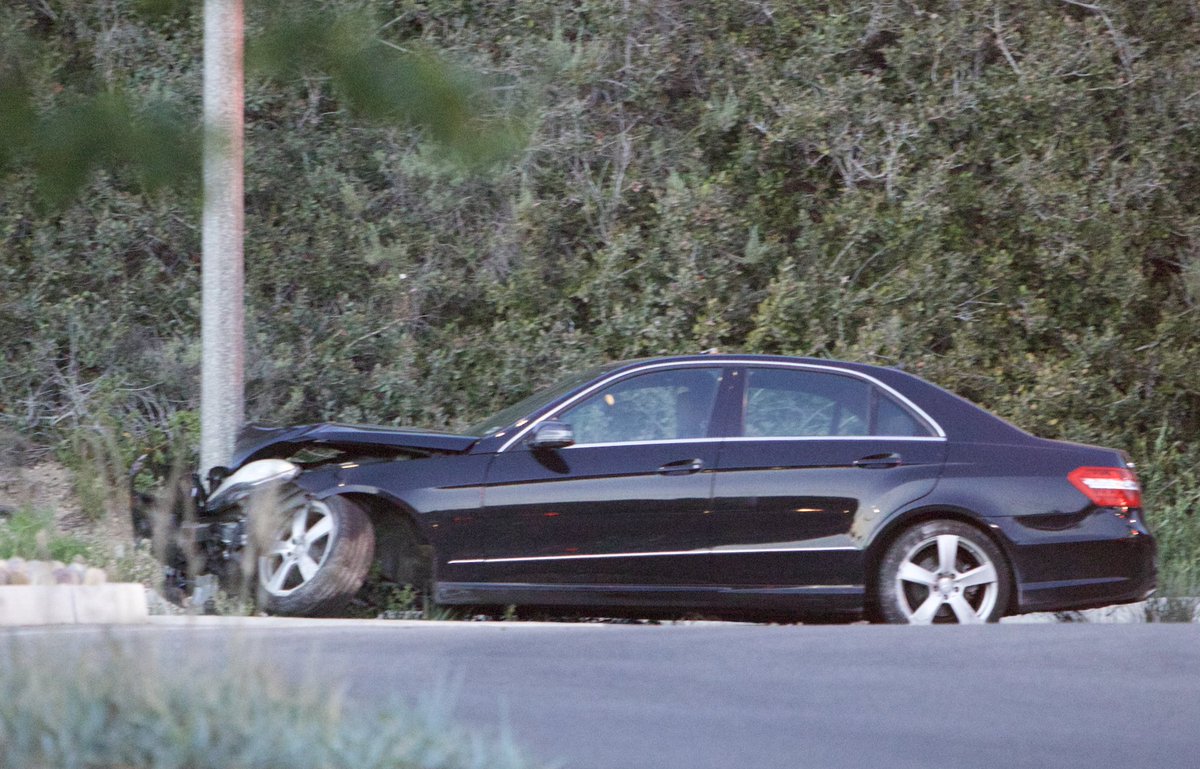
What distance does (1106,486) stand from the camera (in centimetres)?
795

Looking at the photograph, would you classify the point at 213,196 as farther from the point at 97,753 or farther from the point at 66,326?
the point at 66,326

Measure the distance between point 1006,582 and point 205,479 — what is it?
4350mm

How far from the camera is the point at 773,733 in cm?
470

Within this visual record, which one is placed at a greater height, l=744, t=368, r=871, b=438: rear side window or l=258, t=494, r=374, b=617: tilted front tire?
l=744, t=368, r=871, b=438: rear side window

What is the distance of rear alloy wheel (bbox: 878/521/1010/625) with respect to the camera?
783 centimetres

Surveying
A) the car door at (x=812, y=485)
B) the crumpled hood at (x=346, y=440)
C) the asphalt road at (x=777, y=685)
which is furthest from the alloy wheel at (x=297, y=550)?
the car door at (x=812, y=485)

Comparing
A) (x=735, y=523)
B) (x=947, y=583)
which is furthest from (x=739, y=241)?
(x=947, y=583)

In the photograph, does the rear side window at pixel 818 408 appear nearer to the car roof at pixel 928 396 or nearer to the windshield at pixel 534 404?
the car roof at pixel 928 396

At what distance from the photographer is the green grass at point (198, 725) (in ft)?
12.0

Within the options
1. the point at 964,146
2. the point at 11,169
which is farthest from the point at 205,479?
the point at 964,146

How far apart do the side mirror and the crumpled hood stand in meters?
0.40

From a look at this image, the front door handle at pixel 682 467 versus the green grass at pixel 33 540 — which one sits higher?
the front door handle at pixel 682 467

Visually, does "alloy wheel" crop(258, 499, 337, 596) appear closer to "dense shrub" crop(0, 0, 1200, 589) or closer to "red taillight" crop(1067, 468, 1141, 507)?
"red taillight" crop(1067, 468, 1141, 507)

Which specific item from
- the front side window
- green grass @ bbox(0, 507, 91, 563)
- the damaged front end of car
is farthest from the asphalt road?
green grass @ bbox(0, 507, 91, 563)
